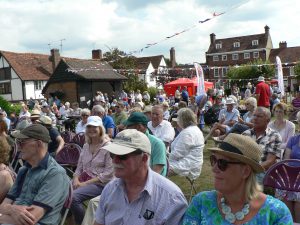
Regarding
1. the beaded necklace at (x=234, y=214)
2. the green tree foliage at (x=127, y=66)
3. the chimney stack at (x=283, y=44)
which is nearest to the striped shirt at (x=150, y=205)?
the beaded necklace at (x=234, y=214)

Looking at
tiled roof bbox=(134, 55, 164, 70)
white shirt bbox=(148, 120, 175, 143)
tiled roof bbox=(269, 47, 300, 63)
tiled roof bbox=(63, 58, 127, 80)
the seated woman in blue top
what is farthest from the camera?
tiled roof bbox=(269, 47, 300, 63)

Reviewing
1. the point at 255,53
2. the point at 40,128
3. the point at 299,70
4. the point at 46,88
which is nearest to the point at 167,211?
the point at 40,128

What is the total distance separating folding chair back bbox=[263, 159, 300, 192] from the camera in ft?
11.9

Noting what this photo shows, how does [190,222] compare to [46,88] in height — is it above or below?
below

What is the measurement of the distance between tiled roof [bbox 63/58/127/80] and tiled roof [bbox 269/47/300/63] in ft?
118

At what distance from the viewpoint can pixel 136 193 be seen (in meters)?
2.49

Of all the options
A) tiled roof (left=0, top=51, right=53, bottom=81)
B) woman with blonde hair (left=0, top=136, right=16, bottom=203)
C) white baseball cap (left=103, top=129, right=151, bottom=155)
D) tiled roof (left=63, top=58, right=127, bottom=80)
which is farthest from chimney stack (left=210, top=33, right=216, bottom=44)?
white baseball cap (left=103, top=129, right=151, bottom=155)

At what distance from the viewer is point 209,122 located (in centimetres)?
1211

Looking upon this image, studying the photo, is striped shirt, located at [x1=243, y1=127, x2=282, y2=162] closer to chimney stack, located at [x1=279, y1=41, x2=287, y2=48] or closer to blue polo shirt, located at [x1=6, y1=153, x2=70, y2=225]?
blue polo shirt, located at [x1=6, y1=153, x2=70, y2=225]

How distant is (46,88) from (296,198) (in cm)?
3661

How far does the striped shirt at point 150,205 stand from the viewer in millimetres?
2383

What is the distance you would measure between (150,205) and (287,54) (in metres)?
67.0

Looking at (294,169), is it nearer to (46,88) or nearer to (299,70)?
(46,88)

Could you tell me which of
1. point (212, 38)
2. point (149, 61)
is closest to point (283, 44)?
point (212, 38)
